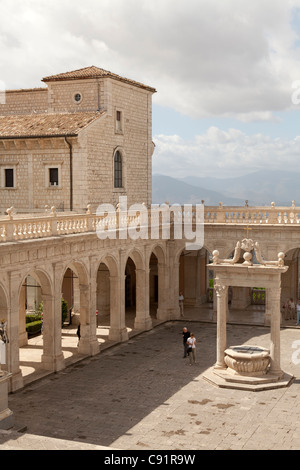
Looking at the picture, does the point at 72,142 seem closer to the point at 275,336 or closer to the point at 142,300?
the point at 142,300

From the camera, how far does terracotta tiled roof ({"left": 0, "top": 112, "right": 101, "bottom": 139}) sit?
35.7m

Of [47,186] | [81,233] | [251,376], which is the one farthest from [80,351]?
[47,186]

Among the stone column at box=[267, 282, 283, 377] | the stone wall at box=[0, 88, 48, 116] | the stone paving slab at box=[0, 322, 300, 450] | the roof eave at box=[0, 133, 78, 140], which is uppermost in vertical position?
the stone wall at box=[0, 88, 48, 116]

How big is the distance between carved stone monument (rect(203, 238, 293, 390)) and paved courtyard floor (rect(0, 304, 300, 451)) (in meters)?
0.56

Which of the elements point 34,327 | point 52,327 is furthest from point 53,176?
point 52,327

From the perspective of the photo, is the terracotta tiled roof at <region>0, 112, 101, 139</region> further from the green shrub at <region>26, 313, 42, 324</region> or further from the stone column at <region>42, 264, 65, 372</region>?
the stone column at <region>42, 264, 65, 372</region>

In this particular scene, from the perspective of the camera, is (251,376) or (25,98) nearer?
(251,376)

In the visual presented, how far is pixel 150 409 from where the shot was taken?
2131cm

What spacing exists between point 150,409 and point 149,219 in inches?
612

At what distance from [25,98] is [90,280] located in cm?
1685

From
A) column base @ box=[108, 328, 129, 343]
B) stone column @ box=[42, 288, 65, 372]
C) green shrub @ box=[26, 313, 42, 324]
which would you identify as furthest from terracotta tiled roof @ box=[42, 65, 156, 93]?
stone column @ box=[42, 288, 65, 372]

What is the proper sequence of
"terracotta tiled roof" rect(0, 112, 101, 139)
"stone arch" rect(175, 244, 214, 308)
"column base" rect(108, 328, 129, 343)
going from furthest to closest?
"stone arch" rect(175, 244, 214, 308), "terracotta tiled roof" rect(0, 112, 101, 139), "column base" rect(108, 328, 129, 343)

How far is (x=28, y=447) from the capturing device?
14695 mm

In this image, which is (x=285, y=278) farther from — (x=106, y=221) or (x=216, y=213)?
(x=106, y=221)
